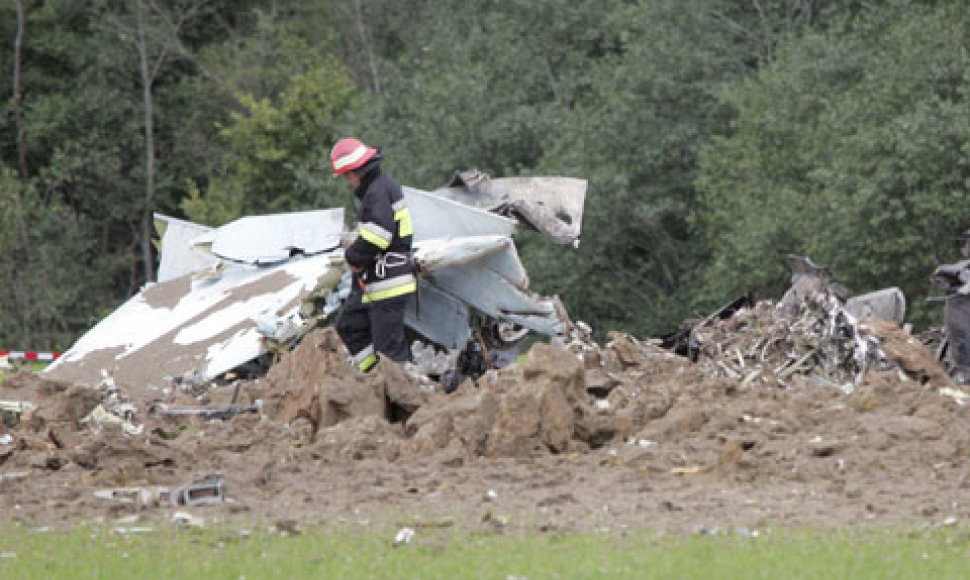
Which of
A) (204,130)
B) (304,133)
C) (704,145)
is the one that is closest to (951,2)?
(704,145)

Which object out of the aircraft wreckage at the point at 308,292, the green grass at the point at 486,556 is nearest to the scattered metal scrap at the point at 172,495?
the green grass at the point at 486,556

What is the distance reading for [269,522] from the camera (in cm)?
748

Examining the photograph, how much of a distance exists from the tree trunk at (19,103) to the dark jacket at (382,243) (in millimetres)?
32814

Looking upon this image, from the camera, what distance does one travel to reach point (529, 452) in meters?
8.95

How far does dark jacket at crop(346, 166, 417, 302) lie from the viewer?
11641 mm

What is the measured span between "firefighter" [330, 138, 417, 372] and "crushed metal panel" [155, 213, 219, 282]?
4051 millimetres

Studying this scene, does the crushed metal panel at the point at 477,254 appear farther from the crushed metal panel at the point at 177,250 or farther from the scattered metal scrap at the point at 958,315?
the scattered metal scrap at the point at 958,315

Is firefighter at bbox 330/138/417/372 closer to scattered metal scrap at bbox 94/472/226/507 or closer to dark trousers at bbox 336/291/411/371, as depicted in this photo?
dark trousers at bbox 336/291/411/371

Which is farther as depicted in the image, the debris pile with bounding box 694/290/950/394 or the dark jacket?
the dark jacket

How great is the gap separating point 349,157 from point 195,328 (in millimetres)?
2672

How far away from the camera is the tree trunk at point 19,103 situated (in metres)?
42.8

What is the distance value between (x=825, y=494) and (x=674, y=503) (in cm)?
76

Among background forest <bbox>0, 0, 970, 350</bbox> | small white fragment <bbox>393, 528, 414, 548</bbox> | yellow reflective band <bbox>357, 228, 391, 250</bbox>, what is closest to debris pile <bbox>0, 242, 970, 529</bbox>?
small white fragment <bbox>393, 528, 414, 548</bbox>

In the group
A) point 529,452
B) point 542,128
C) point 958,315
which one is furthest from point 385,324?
point 542,128
